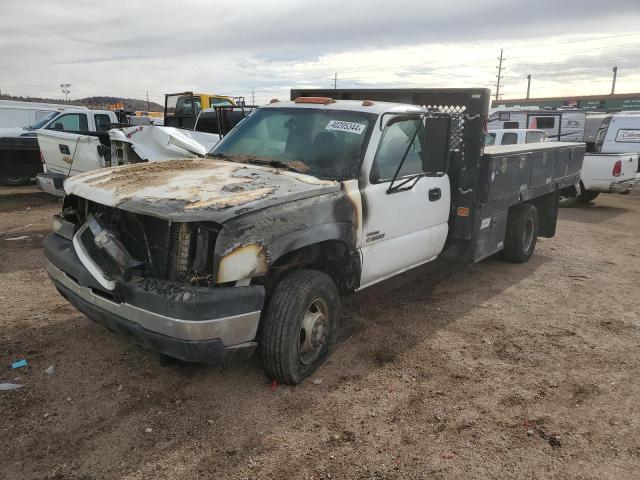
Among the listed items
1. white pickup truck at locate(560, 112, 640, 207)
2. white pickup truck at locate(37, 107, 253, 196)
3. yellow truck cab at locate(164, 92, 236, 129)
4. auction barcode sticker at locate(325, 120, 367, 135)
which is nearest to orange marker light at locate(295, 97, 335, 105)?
auction barcode sticker at locate(325, 120, 367, 135)

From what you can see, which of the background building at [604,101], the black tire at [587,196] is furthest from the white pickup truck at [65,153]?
the background building at [604,101]

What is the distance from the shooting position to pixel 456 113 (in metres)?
5.32

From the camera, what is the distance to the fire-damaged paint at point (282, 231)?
293 cm

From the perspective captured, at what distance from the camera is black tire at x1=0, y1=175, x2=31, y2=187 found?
12.4 meters

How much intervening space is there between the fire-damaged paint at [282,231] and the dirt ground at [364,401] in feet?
3.24

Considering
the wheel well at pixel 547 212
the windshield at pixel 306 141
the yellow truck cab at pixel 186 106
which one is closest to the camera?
the windshield at pixel 306 141

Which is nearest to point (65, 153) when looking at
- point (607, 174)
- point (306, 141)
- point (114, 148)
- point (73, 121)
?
point (114, 148)

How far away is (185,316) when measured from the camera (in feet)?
9.41

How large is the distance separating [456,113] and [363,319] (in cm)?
235

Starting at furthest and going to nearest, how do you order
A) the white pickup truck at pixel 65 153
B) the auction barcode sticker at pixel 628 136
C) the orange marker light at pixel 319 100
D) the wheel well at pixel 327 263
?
the auction barcode sticker at pixel 628 136 → the white pickup truck at pixel 65 153 → the orange marker light at pixel 319 100 → the wheel well at pixel 327 263

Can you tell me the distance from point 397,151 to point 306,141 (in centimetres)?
79

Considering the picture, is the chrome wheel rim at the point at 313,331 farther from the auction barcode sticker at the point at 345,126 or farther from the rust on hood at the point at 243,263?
the auction barcode sticker at the point at 345,126

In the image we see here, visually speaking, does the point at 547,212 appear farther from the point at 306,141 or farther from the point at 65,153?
the point at 65,153

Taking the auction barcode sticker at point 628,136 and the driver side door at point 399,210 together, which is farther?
the auction barcode sticker at point 628,136
